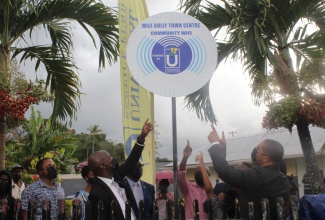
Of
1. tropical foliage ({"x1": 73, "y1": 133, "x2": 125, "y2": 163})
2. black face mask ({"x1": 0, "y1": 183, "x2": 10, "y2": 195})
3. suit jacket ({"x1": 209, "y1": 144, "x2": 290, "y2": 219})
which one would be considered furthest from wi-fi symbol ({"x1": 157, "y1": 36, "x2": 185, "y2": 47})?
tropical foliage ({"x1": 73, "y1": 133, "x2": 125, "y2": 163})

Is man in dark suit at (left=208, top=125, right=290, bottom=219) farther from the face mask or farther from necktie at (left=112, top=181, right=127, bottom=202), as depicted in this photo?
the face mask

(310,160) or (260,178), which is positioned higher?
(310,160)

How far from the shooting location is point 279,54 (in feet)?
22.4

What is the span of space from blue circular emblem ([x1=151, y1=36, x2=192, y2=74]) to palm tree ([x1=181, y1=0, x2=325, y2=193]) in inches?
94.2

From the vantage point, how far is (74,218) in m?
3.21

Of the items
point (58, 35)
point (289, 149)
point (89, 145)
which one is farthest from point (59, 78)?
point (89, 145)

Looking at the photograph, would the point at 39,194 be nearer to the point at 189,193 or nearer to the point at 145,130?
the point at 189,193

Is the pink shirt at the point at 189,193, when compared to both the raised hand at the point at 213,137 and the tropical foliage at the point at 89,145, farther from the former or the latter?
the tropical foliage at the point at 89,145

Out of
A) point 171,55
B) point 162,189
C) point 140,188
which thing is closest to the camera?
point 171,55

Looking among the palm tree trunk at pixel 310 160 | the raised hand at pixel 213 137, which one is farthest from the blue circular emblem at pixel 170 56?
the palm tree trunk at pixel 310 160

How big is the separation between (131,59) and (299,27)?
4.26m

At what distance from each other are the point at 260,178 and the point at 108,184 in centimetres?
113

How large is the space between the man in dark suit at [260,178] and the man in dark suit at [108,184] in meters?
0.76

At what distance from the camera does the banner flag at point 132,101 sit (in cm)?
464
